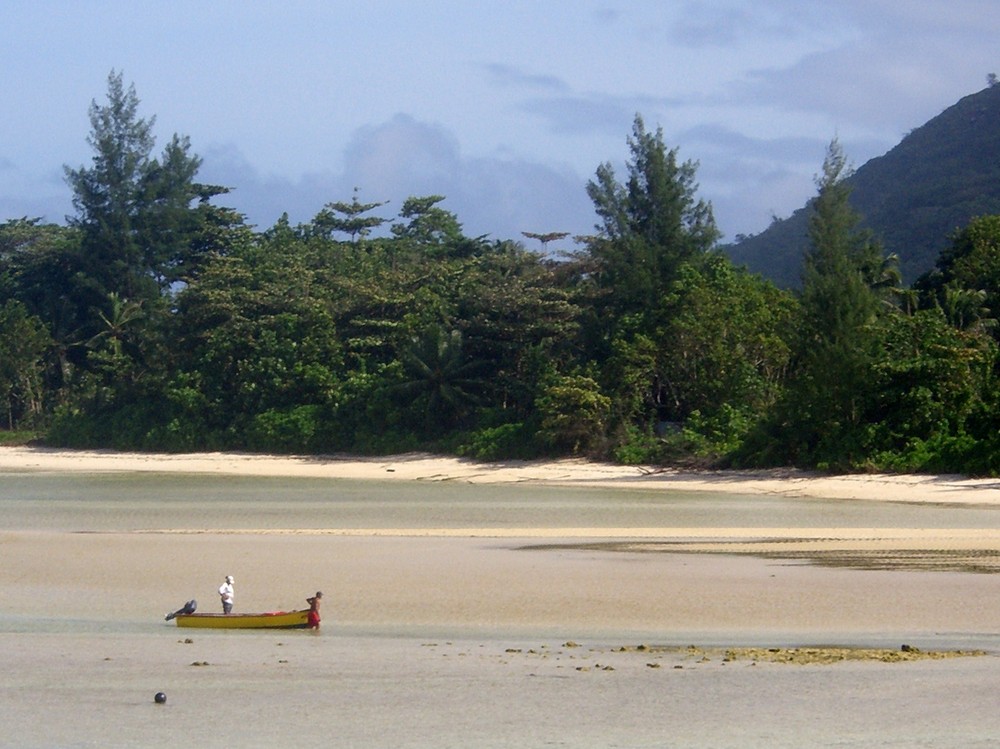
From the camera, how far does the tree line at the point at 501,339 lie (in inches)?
1190

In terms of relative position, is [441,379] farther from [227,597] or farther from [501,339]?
[227,597]

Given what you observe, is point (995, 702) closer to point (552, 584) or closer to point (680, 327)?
point (552, 584)

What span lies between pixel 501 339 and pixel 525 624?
28302mm

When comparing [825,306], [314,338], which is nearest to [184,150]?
[314,338]

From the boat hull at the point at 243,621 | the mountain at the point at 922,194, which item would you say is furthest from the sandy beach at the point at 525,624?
the mountain at the point at 922,194

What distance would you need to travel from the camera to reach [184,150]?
5869cm

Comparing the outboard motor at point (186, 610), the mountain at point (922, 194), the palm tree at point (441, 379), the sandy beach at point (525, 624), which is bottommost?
the sandy beach at point (525, 624)

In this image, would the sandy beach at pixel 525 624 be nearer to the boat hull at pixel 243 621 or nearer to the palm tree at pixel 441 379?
the boat hull at pixel 243 621

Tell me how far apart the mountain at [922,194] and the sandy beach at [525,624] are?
1906 inches

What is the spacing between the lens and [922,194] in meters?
77.9

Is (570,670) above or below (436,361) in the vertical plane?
below

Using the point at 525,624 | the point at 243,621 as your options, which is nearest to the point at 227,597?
the point at 243,621

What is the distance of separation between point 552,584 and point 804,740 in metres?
7.04

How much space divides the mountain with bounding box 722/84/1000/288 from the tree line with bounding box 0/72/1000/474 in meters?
28.0
